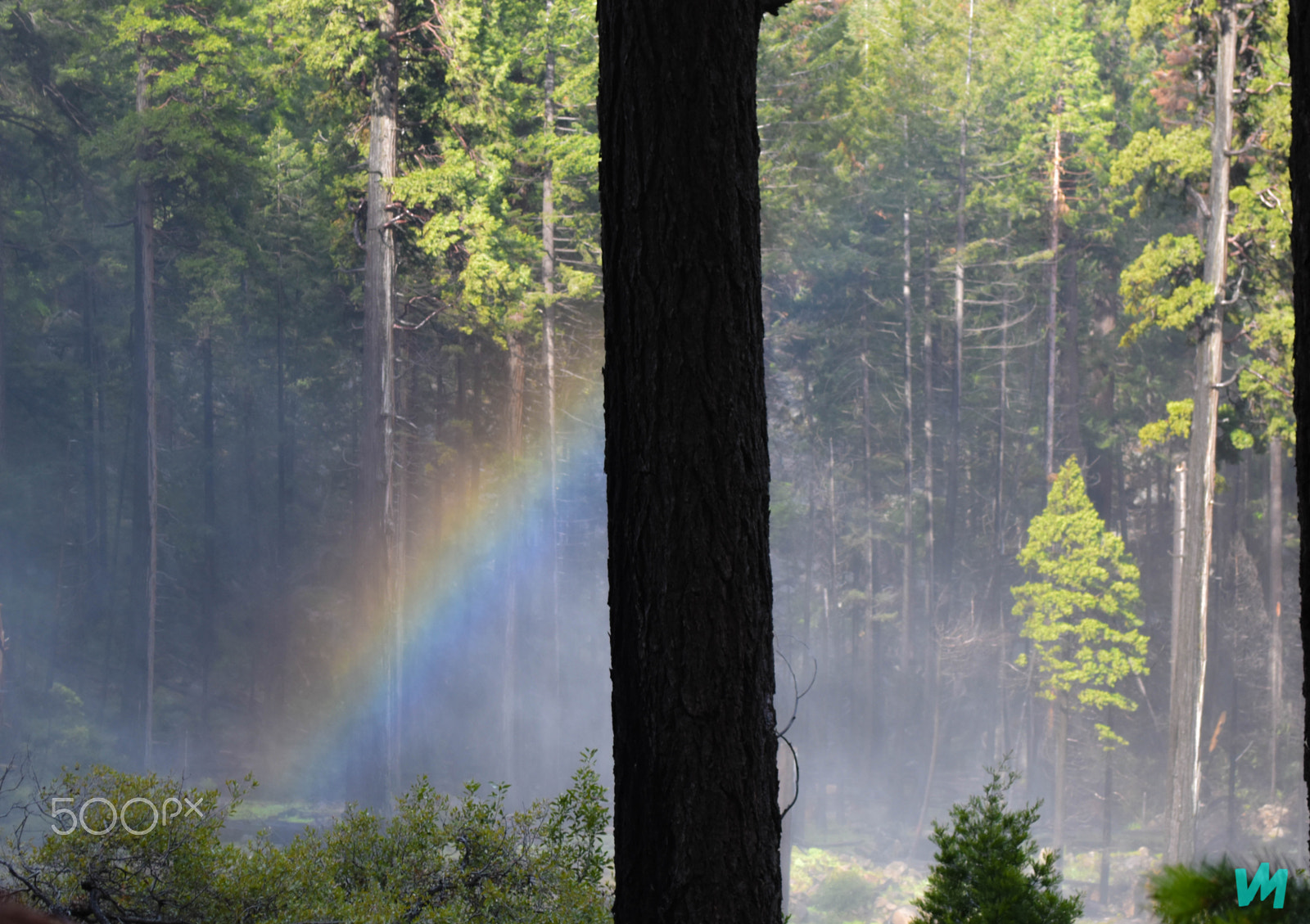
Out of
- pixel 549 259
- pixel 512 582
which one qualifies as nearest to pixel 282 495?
pixel 512 582

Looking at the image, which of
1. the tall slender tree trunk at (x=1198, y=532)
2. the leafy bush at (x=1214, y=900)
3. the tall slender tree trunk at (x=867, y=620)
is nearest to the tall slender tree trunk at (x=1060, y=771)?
the tall slender tree trunk at (x=867, y=620)

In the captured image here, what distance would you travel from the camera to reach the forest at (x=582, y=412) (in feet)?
61.8

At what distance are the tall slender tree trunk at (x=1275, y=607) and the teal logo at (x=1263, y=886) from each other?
2735 cm

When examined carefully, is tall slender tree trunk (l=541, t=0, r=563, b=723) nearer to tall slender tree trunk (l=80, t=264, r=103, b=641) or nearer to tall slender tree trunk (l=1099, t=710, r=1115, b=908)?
tall slender tree trunk (l=80, t=264, r=103, b=641)

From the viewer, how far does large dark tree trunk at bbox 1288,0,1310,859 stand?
2086 millimetres

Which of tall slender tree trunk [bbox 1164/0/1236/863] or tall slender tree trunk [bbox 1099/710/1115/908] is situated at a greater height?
tall slender tree trunk [bbox 1164/0/1236/863]

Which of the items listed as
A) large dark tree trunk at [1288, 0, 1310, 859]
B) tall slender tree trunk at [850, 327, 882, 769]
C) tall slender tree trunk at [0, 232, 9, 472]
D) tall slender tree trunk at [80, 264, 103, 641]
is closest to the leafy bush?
large dark tree trunk at [1288, 0, 1310, 859]

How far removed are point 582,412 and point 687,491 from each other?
2580 cm

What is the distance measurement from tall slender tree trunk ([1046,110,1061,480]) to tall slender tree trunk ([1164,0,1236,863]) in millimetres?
10370

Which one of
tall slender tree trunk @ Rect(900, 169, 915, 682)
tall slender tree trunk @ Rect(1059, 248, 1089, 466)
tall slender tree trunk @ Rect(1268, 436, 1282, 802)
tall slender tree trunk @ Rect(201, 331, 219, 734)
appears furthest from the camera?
tall slender tree trunk @ Rect(900, 169, 915, 682)

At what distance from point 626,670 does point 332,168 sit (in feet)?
67.8

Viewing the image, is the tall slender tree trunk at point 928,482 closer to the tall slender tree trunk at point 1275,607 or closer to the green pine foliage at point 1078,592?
the green pine foliage at point 1078,592

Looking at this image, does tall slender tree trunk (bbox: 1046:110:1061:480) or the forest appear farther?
tall slender tree trunk (bbox: 1046:110:1061:480)

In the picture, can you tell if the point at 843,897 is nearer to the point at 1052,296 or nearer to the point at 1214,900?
the point at 1052,296
